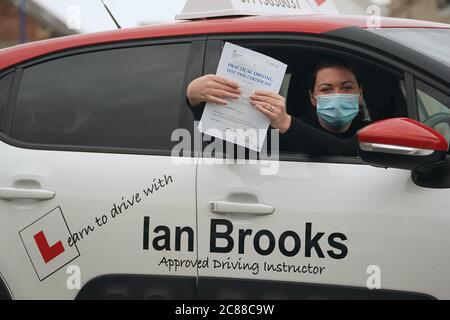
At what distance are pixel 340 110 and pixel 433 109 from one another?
1.51 feet

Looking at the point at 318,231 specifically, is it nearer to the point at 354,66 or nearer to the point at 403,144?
the point at 403,144

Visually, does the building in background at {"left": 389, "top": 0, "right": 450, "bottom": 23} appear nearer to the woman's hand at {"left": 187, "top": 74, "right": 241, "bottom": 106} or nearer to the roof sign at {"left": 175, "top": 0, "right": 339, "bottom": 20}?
the roof sign at {"left": 175, "top": 0, "right": 339, "bottom": 20}

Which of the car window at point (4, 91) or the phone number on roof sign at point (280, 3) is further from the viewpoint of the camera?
the phone number on roof sign at point (280, 3)

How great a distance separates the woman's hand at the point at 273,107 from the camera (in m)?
3.60

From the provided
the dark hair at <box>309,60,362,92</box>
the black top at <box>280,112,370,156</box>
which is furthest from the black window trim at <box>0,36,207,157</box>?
the dark hair at <box>309,60,362,92</box>

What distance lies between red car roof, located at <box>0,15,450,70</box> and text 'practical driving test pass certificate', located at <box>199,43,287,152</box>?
167mm

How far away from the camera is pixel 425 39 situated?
12.2 feet

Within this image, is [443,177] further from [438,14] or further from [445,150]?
[438,14]

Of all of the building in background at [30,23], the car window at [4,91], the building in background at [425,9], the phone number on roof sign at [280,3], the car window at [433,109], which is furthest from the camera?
the building in background at [30,23]

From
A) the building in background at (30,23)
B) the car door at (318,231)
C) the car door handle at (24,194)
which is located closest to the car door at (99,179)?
the car door handle at (24,194)

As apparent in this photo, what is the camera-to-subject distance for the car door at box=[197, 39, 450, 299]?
3.29 m

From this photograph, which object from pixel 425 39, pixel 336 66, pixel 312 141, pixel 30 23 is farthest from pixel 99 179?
pixel 30 23

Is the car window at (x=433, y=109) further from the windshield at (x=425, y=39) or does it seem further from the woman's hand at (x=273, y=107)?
the woman's hand at (x=273, y=107)

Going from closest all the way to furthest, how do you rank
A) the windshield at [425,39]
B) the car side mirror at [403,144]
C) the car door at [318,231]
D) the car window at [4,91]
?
the car side mirror at [403,144], the car door at [318,231], the windshield at [425,39], the car window at [4,91]
